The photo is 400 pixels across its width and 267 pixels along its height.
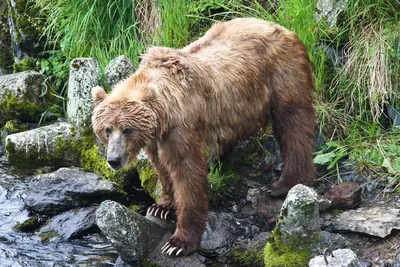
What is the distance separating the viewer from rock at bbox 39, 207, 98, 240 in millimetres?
6406

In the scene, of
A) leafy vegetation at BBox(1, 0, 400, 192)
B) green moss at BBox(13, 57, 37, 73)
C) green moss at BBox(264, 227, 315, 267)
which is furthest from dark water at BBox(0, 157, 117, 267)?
green moss at BBox(13, 57, 37, 73)

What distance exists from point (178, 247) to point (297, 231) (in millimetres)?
1010

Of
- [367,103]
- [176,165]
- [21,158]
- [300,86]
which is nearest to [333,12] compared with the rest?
[367,103]

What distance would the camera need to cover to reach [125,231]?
5523 mm

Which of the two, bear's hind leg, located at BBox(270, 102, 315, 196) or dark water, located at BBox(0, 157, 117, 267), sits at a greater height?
bear's hind leg, located at BBox(270, 102, 315, 196)

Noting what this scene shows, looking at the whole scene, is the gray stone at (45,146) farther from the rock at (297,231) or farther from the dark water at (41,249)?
the rock at (297,231)

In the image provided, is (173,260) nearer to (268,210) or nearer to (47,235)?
(268,210)

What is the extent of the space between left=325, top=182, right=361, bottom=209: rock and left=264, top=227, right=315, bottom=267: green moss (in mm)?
952

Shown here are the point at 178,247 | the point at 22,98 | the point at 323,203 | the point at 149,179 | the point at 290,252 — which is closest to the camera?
the point at 290,252

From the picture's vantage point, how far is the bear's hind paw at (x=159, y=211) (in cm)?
619

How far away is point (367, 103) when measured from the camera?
7.02 meters

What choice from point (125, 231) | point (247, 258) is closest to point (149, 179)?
point (125, 231)

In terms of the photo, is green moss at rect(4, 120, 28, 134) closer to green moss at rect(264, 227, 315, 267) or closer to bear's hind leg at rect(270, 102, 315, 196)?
bear's hind leg at rect(270, 102, 315, 196)

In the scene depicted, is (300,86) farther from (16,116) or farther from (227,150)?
(16,116)
